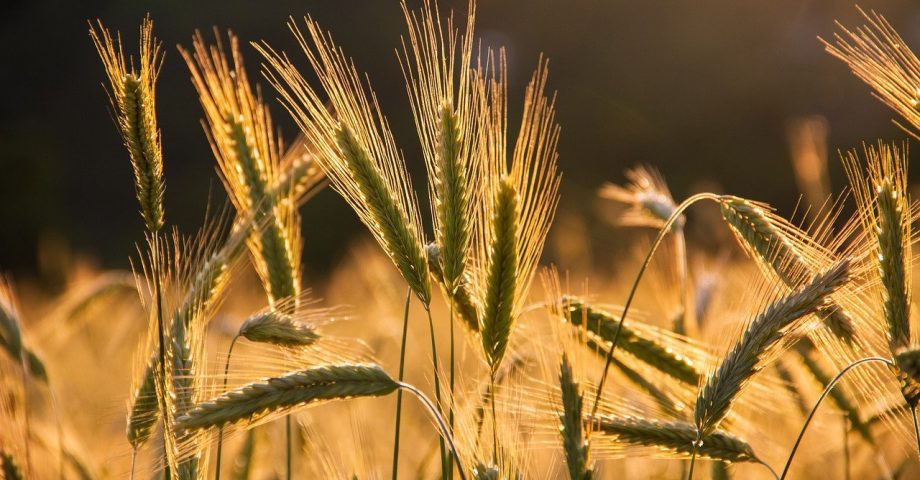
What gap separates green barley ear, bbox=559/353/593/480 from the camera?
1112 millimetres

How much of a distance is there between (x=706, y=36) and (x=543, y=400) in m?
22.4

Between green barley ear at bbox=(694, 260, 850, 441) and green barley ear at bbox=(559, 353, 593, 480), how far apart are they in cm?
22

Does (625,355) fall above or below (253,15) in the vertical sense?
below

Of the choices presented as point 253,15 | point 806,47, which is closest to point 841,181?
point 806,47

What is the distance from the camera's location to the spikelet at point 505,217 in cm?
131

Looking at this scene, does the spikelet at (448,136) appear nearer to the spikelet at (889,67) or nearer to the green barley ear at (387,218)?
the green barley ear at (387,218)

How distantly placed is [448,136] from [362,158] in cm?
17

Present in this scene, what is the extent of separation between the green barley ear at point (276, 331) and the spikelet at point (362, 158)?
0.22 metres

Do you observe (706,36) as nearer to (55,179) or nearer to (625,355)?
(55,179)

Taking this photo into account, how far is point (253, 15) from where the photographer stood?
28234mm

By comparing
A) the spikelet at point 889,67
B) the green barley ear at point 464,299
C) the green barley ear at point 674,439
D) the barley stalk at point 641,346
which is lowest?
the green barley ear at point 674,439

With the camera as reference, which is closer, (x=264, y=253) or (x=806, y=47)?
(x=264, y=253)

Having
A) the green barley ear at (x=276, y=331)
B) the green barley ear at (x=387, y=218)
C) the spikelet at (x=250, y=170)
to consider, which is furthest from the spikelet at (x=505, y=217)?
the spikelet at (x=250, y=170)

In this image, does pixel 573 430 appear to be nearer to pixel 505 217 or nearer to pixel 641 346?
pixel 505 217
